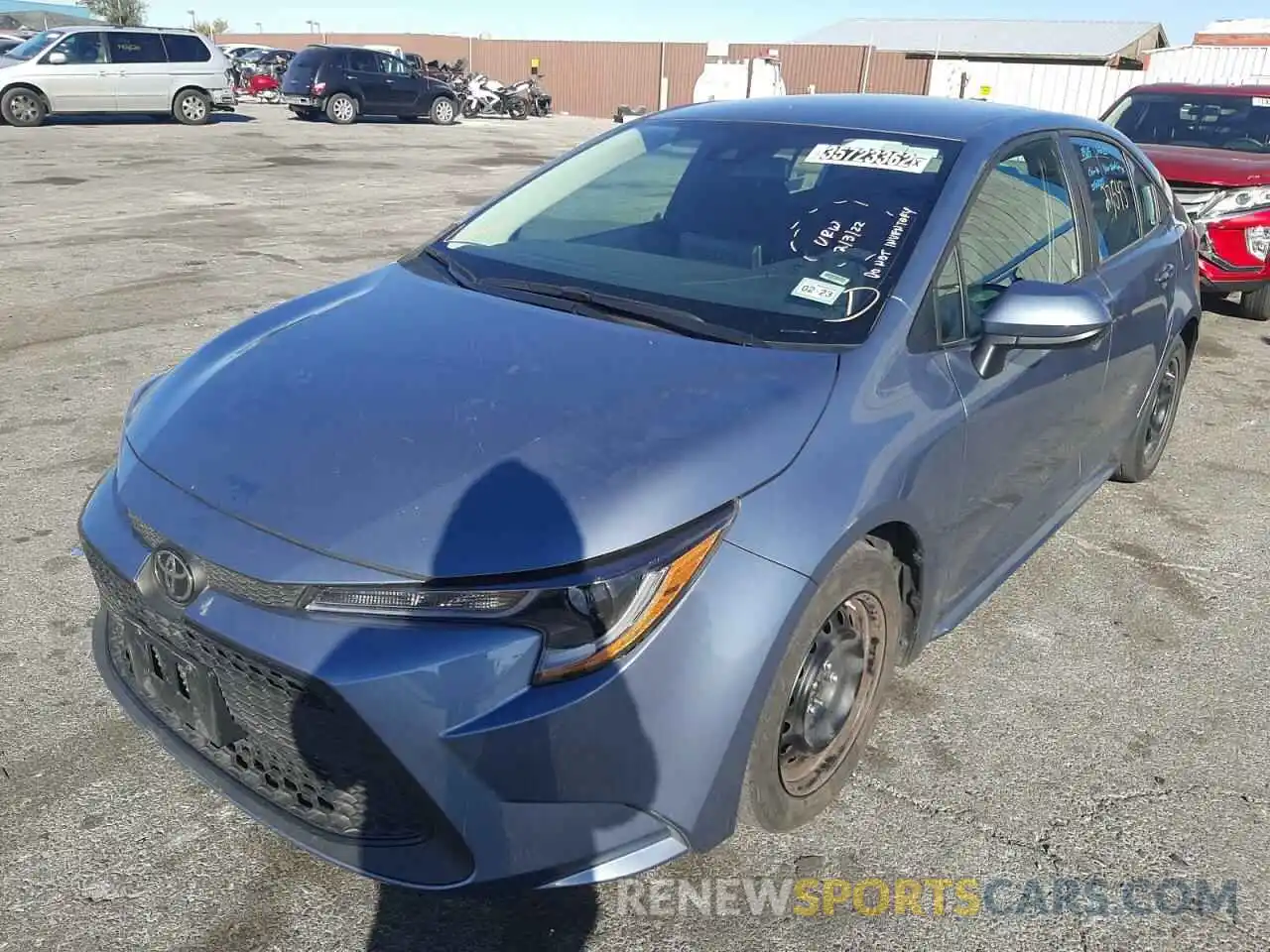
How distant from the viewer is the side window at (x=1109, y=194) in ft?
11.6

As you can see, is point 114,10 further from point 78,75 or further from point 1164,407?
point 1164,407

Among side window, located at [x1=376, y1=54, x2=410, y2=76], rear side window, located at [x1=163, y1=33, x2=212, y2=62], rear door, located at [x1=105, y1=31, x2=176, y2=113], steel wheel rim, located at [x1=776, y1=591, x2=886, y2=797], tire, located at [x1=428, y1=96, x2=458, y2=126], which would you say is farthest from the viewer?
tire, located at [x1=428, y1=96, x2=458, y2=126]

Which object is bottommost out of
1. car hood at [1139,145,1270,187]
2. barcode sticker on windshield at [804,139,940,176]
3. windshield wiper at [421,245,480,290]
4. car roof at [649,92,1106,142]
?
car hood at [1139,145,1270,187]

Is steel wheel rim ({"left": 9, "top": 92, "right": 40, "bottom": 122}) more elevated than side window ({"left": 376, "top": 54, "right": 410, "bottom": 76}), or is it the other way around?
side window ({"left": 376, "top": 54, "right": 410, "bottom": 76})

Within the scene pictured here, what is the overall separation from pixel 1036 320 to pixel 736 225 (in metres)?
0.90

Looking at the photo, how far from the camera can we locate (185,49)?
2025 centimetres

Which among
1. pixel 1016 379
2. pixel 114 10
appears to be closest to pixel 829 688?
pixel 1016 379

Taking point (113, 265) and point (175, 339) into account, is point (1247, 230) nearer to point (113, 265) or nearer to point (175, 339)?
point (175, 339)

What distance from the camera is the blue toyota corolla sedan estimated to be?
1.81 metres

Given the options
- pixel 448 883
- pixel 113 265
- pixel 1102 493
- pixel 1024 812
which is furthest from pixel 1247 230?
pixel 113 265

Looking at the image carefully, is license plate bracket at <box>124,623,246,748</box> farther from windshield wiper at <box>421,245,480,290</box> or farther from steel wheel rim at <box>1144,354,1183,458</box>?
steel wheel rim at <box>1144,354,1183,458</box>

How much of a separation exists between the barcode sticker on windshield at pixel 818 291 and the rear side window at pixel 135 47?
20748 mm

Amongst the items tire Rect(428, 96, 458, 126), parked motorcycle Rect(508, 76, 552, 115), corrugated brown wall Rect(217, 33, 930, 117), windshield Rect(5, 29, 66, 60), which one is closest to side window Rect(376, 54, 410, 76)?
tire Rect(428, 96, 458, 126)

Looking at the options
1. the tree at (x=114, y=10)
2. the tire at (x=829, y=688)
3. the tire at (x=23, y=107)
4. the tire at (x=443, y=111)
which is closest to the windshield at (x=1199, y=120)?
the tire at (x=829, y=688)
